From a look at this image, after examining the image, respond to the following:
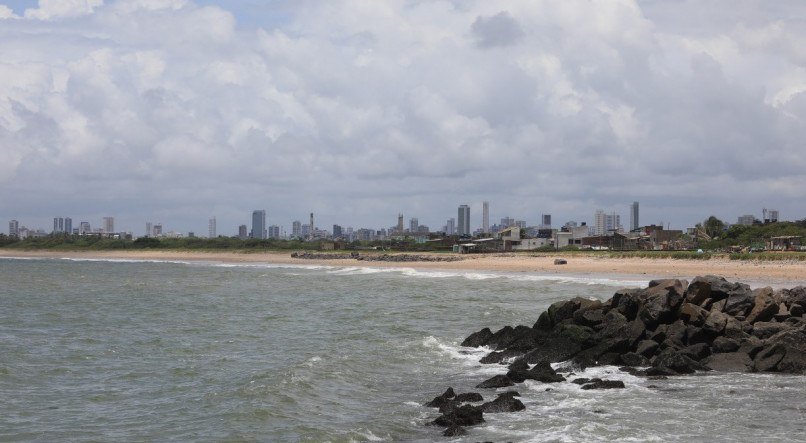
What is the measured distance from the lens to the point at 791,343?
17.1m

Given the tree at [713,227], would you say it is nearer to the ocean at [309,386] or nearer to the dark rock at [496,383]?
the ocean at [309,386]

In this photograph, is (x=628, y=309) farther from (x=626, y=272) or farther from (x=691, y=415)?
(x=626, y=272)

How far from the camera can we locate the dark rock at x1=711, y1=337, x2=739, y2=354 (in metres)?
17.8

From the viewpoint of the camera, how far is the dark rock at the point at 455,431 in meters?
11.8

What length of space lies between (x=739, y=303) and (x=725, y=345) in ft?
8.57

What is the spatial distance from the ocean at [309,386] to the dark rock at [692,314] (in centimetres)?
267

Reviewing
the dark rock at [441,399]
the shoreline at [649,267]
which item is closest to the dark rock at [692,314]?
the dark rock at [441,399]

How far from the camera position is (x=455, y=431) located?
468 inches

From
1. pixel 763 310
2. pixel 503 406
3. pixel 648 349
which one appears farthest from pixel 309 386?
pixel 763 310

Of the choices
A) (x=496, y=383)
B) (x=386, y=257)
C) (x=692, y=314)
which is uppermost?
(x=692, y=314)

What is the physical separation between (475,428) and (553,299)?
2366 cm

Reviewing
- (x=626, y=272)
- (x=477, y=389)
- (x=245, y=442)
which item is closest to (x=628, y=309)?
(x=477, y=389)

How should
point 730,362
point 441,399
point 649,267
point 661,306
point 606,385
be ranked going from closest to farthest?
point 441,399
point 606,385
point 730,362
point 661,306
point 649,267

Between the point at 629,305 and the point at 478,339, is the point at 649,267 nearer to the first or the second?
the point at 629,305
